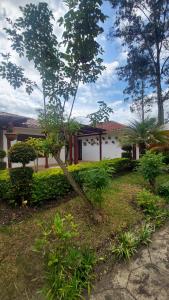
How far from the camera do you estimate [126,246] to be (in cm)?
375

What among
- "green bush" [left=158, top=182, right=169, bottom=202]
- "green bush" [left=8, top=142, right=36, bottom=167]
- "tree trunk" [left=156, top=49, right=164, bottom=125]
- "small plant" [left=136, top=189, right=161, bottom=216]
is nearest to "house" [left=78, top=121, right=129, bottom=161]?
"tree trunk" [left=156, top=49, right=164, bottom=125]

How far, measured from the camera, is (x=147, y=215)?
198 inches

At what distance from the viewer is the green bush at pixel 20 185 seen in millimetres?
4617

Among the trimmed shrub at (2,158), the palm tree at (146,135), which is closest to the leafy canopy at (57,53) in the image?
the trimmed shrub at (2,158)

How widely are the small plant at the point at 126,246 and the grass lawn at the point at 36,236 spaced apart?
0.22 meters

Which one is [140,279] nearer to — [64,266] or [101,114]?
[64,266]

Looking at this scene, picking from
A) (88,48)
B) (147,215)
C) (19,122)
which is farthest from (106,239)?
(19,122)

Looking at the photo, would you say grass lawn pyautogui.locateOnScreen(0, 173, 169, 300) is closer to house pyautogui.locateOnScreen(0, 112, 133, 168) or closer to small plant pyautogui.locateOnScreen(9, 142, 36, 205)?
small plant pyautogui.locateOnScreen(9, 142, 36, 205)

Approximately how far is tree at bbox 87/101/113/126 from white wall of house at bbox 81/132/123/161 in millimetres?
12017

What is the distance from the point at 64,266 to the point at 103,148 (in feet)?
50.1

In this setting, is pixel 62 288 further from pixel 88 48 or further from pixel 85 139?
pixel 85 139

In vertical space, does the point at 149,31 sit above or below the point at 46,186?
above

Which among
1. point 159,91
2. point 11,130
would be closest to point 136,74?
point 159,91

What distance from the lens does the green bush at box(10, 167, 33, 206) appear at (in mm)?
4617
